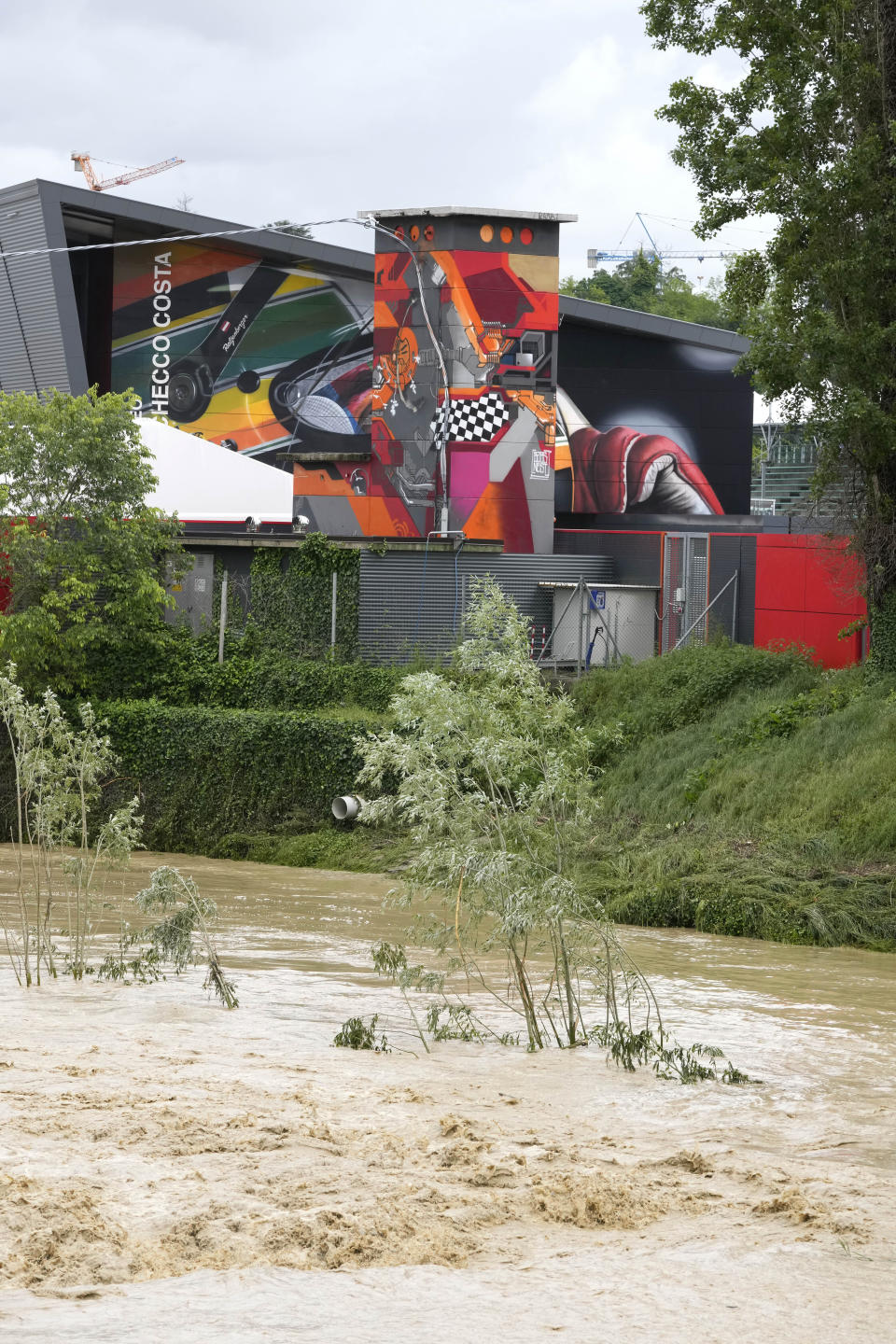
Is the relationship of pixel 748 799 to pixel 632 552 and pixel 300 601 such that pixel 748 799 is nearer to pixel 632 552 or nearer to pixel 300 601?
pixel 632 552

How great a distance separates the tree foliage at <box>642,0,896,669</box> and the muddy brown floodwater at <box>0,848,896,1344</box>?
10.4 metres

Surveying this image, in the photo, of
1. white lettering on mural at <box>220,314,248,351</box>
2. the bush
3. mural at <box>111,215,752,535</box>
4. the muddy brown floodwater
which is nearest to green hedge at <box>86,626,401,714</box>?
the bush

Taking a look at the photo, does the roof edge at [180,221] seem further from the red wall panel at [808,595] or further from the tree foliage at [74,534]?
the red wall panel at [808,595]

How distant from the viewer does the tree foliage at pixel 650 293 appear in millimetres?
69750

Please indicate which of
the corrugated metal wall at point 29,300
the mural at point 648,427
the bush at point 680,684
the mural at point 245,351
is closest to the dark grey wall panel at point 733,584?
the bush at point 680,684

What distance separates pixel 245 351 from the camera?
131ft

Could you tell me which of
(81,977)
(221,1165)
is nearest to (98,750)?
(81,977)

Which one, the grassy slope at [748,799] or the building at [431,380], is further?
the building at [431,380]

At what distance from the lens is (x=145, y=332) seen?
39594 mm

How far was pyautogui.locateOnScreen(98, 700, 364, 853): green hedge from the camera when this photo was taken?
915 inches

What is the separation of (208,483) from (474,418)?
5.50 meters

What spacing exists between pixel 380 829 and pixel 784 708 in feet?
20.5

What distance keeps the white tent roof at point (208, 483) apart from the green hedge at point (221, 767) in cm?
531

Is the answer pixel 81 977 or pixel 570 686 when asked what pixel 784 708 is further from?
pixel 81 977
